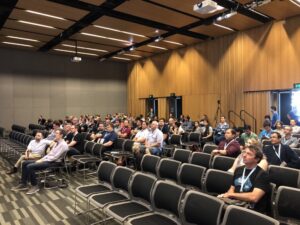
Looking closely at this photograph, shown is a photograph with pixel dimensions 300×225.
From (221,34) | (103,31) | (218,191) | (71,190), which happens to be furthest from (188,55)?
(218,191)

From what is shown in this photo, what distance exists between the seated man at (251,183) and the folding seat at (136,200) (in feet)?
2.97

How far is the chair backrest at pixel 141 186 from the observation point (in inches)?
131

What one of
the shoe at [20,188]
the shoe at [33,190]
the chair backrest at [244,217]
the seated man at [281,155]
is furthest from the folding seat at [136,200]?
the shoe at [20,188]

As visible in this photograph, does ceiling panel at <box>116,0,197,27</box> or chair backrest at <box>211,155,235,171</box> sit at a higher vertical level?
ceiling panel at <box>116,0,197,27</box>

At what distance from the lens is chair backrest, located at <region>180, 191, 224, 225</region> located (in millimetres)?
2498

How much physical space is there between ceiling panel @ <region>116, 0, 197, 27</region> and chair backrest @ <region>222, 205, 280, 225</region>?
7.78 metres

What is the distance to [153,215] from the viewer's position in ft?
10.1

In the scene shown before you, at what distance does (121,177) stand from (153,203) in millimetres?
786

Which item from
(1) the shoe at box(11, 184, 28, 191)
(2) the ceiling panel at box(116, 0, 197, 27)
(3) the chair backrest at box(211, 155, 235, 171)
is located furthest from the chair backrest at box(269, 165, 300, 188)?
(2) the ceiling panel at box(116, 0, 197, 27)

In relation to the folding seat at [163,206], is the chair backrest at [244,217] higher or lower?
higher

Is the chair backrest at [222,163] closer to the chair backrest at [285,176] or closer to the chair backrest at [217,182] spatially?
the chair backrest at [285,176]

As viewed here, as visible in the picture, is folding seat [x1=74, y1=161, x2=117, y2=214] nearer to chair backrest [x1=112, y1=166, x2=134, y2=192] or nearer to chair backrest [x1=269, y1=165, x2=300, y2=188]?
chair backrest [x1=112, y1=166, x2=134, y2=192]

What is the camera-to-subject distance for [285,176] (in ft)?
11.7

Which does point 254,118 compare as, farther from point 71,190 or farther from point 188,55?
point 71,190
